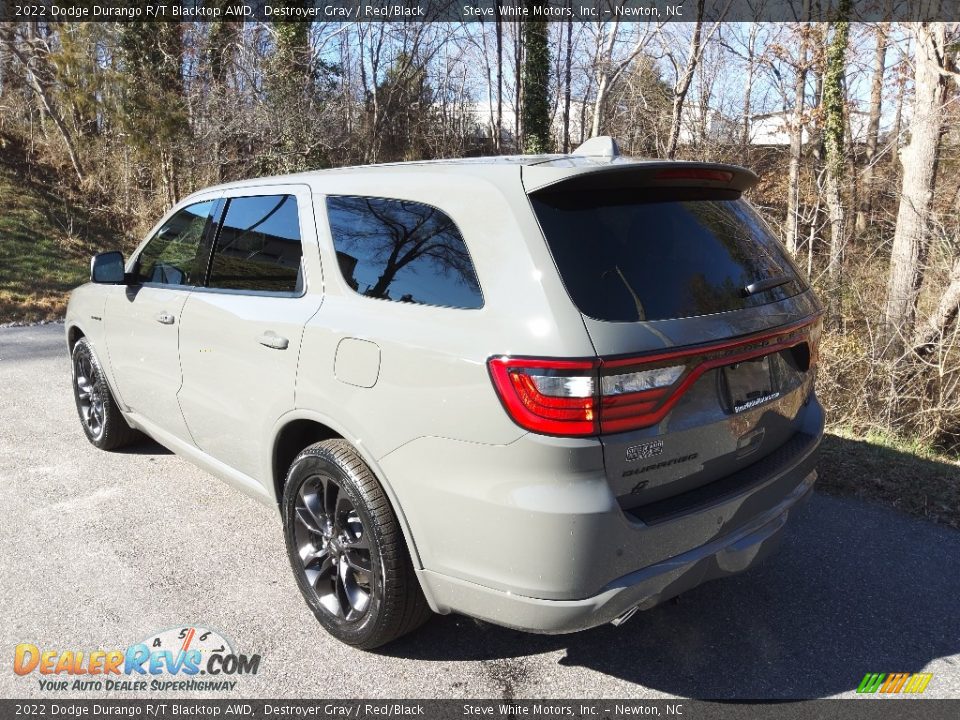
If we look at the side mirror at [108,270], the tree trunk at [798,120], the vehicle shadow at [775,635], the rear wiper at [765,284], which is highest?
the tree trunk at [798,120]

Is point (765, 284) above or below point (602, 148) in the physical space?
below

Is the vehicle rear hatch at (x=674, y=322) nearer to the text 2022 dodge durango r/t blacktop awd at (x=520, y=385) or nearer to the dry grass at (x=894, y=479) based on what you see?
the text 2022 dodge durango r/t blacktop awd at (x=520, y=385)

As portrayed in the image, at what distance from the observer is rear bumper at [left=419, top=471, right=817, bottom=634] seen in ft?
7.35

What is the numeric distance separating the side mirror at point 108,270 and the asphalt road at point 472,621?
1255 mm

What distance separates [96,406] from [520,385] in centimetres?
398

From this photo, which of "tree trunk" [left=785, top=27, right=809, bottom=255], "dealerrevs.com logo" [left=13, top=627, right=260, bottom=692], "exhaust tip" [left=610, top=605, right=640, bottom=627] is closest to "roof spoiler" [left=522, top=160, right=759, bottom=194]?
"exhaust tip" [left=610, top=605, right=640, bottom=627]

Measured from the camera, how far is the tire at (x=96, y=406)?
4844mm

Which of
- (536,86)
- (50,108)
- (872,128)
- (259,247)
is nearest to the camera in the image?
(259,247)

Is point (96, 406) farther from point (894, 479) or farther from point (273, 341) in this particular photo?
point (894, 479)

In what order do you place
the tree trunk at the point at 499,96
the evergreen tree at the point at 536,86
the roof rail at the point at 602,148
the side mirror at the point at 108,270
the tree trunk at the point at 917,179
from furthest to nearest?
the tree trunk at the point at 499,96 → the evergreen tree at the point at 536,86 → the tree trunk at the point at 917,179 → the side mirror at the point at 108,270 → the roof rail at the point at 602,148

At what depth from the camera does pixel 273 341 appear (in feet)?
9.91

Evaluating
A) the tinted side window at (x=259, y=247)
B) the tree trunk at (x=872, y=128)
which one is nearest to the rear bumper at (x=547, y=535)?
the tinted side window at (x=259, y=247)

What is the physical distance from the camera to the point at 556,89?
65.0ft

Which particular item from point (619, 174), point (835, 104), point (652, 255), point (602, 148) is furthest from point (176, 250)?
point (835, 104)
